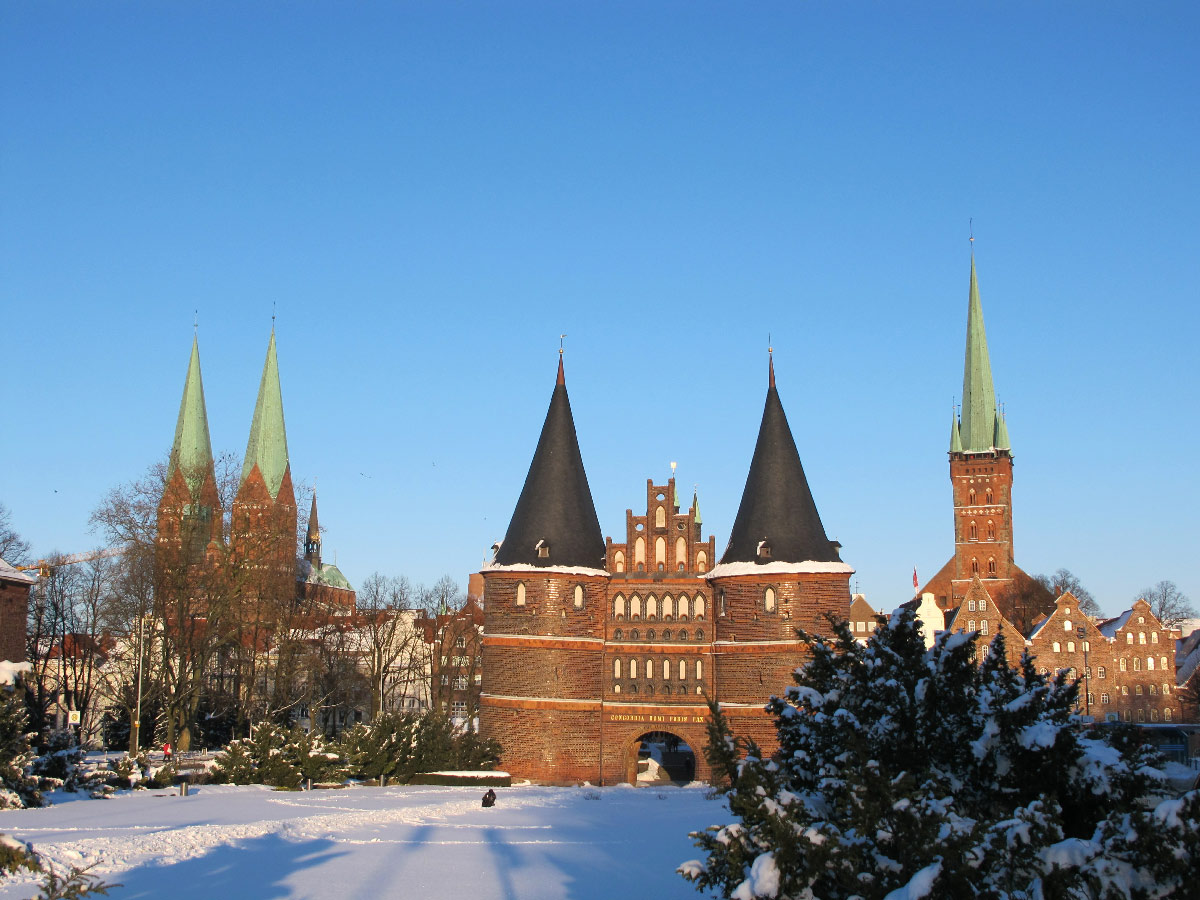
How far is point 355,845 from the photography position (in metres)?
20.7

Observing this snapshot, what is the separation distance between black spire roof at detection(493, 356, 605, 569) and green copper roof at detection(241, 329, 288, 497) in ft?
139

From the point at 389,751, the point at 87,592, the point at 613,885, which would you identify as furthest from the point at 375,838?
the point at 87,592

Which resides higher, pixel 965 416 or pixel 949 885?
pixel 965 416

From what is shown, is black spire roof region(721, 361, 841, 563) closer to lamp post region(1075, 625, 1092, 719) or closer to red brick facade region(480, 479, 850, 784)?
red brick facade region(480, 479, 850, 784)

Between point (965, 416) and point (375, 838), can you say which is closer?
point (375, 838)

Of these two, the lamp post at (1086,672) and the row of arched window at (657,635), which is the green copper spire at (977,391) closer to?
the lamp post at (1086,672)

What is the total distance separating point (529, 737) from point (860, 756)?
105ft

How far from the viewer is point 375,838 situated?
21.7 m

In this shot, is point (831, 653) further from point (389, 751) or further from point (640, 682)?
point (640, 682)

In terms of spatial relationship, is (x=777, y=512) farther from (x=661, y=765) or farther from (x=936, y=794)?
(x=936, y=794)

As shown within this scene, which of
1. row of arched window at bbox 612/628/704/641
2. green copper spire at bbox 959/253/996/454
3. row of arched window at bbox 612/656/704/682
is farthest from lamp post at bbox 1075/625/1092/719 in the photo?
row of arched window at bbox 612/628/704/641

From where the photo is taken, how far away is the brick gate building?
4284 cm

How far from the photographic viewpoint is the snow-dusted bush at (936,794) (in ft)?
35.5

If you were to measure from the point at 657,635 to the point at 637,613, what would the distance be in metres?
1.11
